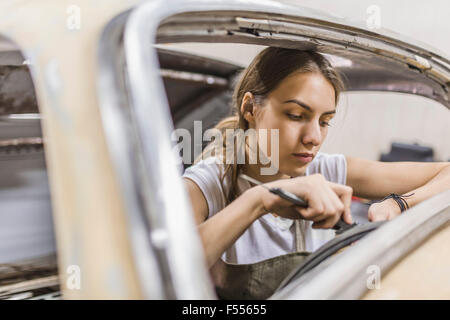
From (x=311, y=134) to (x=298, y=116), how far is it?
0.05 meters

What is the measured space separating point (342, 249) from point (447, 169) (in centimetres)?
57

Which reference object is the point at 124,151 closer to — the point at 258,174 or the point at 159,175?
the point at 159,175

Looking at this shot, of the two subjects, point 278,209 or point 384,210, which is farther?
point 384,210

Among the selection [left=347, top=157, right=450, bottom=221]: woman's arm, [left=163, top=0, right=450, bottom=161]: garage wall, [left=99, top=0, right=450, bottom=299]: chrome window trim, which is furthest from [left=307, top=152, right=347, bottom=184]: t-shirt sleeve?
[left=163, top=0, right=450, bottom=161]: garage wall

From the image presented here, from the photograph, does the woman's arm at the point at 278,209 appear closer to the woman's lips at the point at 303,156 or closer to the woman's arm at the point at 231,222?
the woman's arm at the point at 231,222

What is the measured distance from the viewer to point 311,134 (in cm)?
77

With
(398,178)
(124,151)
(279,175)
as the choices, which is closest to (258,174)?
(279,175)

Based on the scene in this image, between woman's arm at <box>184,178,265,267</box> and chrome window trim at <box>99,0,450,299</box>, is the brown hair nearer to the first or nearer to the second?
woman's arm at <box>184,178,265,267</box>

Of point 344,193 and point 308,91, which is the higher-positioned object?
point 308,91

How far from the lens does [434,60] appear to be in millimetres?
1028

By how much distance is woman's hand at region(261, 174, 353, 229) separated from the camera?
60cm

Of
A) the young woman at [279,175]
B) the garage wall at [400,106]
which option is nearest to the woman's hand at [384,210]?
the young woman at [279,175]

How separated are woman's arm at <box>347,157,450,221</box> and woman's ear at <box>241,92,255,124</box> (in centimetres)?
38
